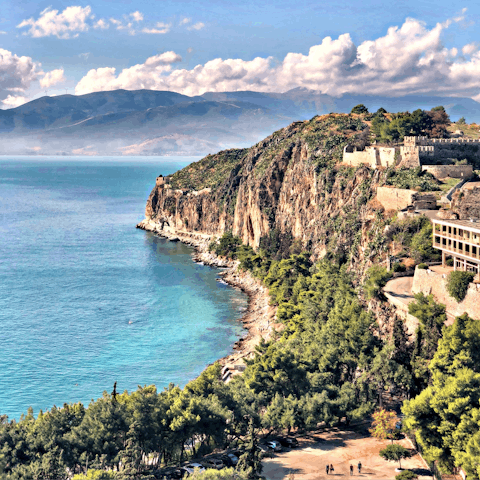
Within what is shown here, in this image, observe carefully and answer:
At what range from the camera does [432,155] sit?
75.6 metres

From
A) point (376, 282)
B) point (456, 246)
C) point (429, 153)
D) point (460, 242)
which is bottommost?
point (376, 282)

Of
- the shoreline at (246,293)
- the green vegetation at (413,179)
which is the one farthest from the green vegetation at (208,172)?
the green vegetation at (413,179)

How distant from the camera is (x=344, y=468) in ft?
121

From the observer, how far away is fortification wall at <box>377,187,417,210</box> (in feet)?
212

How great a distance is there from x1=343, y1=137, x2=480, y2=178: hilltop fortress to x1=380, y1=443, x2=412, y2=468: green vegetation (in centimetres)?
4154

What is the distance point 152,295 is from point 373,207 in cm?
3590

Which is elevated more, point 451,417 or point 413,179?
point 413,179

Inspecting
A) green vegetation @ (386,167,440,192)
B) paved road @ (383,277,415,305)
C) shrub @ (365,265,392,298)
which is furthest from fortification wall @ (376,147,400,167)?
paved road @ (383,277,415,305)

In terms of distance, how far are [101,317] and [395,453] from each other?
48791 millimetres

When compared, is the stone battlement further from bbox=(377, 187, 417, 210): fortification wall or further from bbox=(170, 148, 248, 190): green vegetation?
bbox=(170, 148, 248, 190): green vegetation

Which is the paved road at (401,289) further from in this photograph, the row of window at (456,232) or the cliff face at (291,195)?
the cliff face at (291,195)

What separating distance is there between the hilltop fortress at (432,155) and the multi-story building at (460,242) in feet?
72.1

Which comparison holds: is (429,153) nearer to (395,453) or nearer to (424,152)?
(424,152)

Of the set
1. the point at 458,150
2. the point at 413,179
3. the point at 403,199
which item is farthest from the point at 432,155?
the point at 403,199
